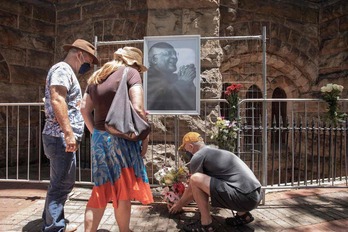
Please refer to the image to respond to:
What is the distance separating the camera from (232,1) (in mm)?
6277

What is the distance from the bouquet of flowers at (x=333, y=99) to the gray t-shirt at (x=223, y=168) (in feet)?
5.64

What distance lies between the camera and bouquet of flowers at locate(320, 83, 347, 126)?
3.94 m

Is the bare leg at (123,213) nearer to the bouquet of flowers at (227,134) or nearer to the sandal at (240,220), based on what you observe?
the sandal at (240,220)

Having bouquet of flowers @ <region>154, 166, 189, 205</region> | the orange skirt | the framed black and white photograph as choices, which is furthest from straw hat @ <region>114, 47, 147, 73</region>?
bouquet of flowers @ <region>154, 166, 189, 205</region>

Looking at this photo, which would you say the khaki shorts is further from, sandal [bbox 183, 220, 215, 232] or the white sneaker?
the white sneaker

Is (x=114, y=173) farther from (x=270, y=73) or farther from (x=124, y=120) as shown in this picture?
(x=270, y=73)

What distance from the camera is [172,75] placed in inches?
156

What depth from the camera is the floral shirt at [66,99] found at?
8.92 ft

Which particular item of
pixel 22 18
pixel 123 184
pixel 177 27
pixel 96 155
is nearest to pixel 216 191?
pixel 123 184

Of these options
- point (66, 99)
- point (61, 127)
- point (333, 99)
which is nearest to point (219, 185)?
point (61, 127)

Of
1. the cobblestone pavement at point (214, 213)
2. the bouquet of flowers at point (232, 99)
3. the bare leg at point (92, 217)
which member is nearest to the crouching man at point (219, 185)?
the cobblestone pavement at point (214, 213)

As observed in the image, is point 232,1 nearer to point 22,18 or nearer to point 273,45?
point 273,45

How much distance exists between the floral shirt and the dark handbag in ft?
1.92

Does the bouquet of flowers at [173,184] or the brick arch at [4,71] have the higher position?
the brick arch at [4,71]
